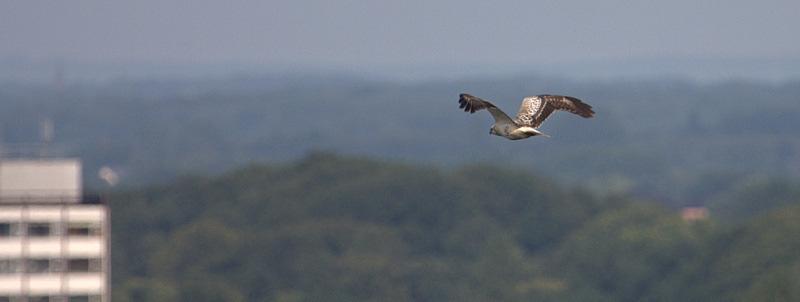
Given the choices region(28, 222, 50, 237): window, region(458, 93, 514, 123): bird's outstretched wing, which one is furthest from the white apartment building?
region(458, 93, 514, 123): bird's outstretched wing

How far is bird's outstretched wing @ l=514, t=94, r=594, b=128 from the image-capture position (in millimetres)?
30297

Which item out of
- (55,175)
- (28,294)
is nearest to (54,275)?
(28,294)

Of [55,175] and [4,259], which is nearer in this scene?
[4,259]

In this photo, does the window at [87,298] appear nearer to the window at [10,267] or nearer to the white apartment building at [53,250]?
the white apartment building at [53,250]

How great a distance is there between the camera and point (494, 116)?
30.5 m

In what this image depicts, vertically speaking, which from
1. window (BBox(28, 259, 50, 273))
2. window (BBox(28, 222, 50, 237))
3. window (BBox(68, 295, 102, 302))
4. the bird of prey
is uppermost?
the bird of prey

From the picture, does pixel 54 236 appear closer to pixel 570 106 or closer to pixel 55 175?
pixel 55 175

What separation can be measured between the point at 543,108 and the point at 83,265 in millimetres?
105071

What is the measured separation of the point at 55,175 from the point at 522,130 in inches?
4805

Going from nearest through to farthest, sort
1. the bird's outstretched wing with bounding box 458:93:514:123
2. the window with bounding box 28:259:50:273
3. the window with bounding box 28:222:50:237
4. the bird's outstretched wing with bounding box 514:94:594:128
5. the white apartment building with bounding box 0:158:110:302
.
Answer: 1. the bird's outstretched wing with bounding box 458:93:514:123
2. the bird's outstretched wing with bounding box 514:94:594:128
3. the window with bounding box 28:259:50:273
4. the white apartment building with bounding box 0:158:110:302
5. the window with bounding box 28:222:50:237

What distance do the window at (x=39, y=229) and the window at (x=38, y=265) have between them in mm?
1628

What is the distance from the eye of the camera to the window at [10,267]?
135475 mm

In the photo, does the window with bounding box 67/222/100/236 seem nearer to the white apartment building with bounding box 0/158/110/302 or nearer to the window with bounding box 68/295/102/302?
the white apartment building with bounding box 0/158/110/302

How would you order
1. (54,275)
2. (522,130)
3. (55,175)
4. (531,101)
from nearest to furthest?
1. (522,130)
2. (531,101)
3. (54,275)
4. (55,175)
